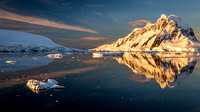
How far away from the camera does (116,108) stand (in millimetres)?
5422

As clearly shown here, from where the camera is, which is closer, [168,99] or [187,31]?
[168,99]

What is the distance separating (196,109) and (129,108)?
7.80ft

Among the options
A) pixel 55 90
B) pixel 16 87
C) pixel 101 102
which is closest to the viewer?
pixel 101 102

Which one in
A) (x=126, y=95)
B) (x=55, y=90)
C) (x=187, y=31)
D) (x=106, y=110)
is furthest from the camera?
(x=187, y=31)

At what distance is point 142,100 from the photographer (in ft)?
20.4

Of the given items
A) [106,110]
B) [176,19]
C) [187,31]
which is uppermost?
[176,19]

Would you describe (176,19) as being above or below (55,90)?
above

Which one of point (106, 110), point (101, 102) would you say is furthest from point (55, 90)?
point (106, 110)

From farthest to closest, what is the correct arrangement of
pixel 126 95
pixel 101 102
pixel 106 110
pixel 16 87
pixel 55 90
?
pixel 16 87, pixel 55 90, pixel 126 95, pixel 101 102, pixel 106 110

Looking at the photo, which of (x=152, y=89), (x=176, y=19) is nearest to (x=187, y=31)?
(x=176, y=19)

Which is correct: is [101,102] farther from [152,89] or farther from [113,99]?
[152,89]

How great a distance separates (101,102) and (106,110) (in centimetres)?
80

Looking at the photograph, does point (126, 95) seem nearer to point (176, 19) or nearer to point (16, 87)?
point (16, 87)

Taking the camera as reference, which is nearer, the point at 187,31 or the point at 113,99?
the point at 113,99
